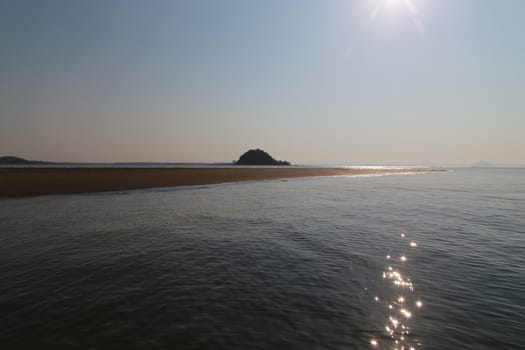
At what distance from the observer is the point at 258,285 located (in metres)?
7.03

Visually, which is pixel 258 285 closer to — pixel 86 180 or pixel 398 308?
pixel 398 308

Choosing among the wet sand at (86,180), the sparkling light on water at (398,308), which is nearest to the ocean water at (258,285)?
the sparkling light on water at (398,308)

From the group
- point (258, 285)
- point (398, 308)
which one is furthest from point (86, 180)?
point (398, 308)

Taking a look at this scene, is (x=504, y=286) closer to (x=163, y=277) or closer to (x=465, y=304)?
(x=465, y=304)

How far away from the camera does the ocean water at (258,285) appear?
486 centimetres

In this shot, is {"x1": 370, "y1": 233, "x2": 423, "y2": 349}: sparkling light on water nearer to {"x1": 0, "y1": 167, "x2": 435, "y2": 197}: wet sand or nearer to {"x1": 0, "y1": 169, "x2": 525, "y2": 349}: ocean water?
{"x1": 0, "y1": 169, "x2": 525, "y2": 349}: ocean water

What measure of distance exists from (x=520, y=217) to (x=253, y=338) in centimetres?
2241

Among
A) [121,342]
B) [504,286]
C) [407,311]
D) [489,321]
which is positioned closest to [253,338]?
[121,342]

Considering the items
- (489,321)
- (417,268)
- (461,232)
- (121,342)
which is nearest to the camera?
(121,342)

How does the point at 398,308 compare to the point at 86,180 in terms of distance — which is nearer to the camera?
the point at 398,308

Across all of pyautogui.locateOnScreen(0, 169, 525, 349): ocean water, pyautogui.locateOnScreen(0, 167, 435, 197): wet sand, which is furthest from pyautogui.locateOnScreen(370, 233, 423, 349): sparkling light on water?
pyautogui.locateOnScreen(0, 167, 435, 197): wet sand

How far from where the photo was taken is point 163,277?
7391 millimetres

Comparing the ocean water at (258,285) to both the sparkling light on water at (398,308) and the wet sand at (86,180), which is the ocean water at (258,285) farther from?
the wet sand at (86,180)

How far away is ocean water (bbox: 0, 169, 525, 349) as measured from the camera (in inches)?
191
